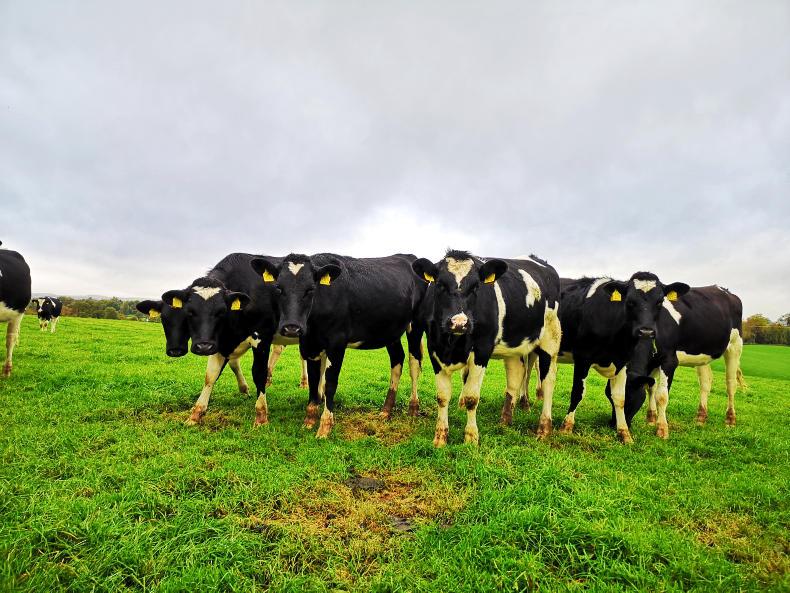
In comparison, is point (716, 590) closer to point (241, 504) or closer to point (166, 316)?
point (241, 504)

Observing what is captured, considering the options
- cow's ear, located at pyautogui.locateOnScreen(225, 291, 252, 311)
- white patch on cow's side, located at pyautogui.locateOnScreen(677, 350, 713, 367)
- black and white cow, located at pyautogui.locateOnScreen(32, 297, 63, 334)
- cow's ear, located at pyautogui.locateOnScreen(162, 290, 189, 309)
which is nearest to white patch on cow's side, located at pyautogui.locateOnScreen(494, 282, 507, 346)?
cow's ear, located at pyautogui.locateOnScreen(225, 291, 252, 311)

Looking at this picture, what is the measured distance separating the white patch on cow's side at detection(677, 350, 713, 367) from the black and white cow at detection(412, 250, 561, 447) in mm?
3022

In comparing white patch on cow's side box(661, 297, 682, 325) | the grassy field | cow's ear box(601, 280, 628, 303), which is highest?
cow's ear box(601, 280, 628, 303)

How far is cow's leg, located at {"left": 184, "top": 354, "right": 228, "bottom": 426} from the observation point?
6730mm

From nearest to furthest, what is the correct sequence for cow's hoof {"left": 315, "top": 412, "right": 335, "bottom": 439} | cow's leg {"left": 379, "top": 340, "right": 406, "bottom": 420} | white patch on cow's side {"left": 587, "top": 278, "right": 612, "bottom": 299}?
cow's hoof {"left": 315, "top": 412, "right": 335, "bottom": 439} < white patch on cow's side {"left": 587, "top": 278, "right": 612, "bottom": 299} < cow's leg {"left": 379, "top": 340, "right": 406, "bottom": 420}

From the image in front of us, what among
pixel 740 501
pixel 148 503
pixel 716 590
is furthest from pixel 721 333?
pixel 148 503

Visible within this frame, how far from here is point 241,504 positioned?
4.09m

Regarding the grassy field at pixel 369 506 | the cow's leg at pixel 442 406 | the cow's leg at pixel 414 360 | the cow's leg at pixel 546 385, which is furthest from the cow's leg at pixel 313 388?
the cow's leg at pixel 546 385

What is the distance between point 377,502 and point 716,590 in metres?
2.80

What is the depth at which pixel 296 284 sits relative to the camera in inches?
255

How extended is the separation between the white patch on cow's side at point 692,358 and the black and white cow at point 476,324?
Answer: 3.02 m

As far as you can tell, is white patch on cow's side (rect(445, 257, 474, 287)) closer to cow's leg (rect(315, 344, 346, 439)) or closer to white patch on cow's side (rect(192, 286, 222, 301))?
cow's leg (rect(315, 344, 346, 439))

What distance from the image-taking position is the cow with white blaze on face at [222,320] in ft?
21.6

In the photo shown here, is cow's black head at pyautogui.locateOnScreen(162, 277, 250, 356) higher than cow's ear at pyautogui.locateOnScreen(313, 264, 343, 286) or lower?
lower
